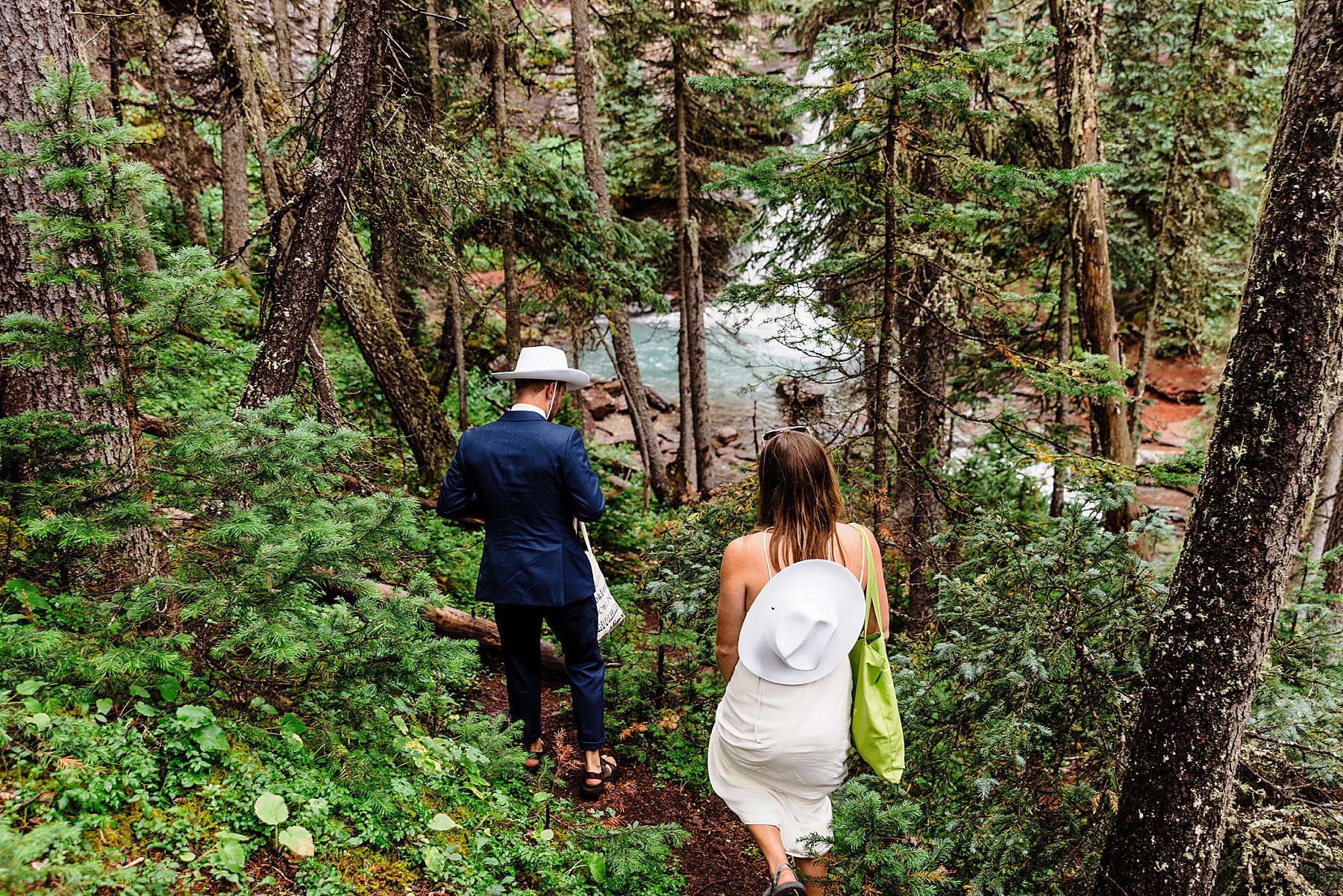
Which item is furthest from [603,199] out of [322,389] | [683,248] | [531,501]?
[531,501]

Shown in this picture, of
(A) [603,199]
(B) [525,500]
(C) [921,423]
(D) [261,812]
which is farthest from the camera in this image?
(A) [603,199]

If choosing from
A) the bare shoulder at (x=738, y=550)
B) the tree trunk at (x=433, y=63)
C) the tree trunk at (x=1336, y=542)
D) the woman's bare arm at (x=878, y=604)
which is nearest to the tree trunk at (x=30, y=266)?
the bare shoulder at (x=738, y=550)

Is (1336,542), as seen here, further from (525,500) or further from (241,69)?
(241,69)

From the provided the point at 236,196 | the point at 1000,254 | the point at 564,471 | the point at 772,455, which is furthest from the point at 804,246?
the point at 236,196

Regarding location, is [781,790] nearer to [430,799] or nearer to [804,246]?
[430,799]

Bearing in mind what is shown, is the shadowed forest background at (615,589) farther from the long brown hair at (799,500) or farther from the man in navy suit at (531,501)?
the long brown hair at (799,500)

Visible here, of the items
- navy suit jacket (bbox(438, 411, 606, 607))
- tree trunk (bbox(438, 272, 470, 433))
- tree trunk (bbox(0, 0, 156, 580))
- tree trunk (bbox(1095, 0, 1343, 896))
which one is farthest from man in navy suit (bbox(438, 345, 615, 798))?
tree trunk (bbox(438, 272, 470, 433))

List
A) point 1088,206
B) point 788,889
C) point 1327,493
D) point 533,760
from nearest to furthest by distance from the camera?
point 788,889 < point 533,760 < point 1088,206 < point 1327,493

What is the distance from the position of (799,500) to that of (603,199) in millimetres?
9368

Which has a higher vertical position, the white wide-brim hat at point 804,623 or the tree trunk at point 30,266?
the tree trunk at point 30,266

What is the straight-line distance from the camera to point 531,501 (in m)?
4.04

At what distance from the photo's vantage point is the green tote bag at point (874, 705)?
2973mm

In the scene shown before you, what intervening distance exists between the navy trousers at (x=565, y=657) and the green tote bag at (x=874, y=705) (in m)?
1.83

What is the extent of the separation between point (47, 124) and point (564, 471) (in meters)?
2.60
